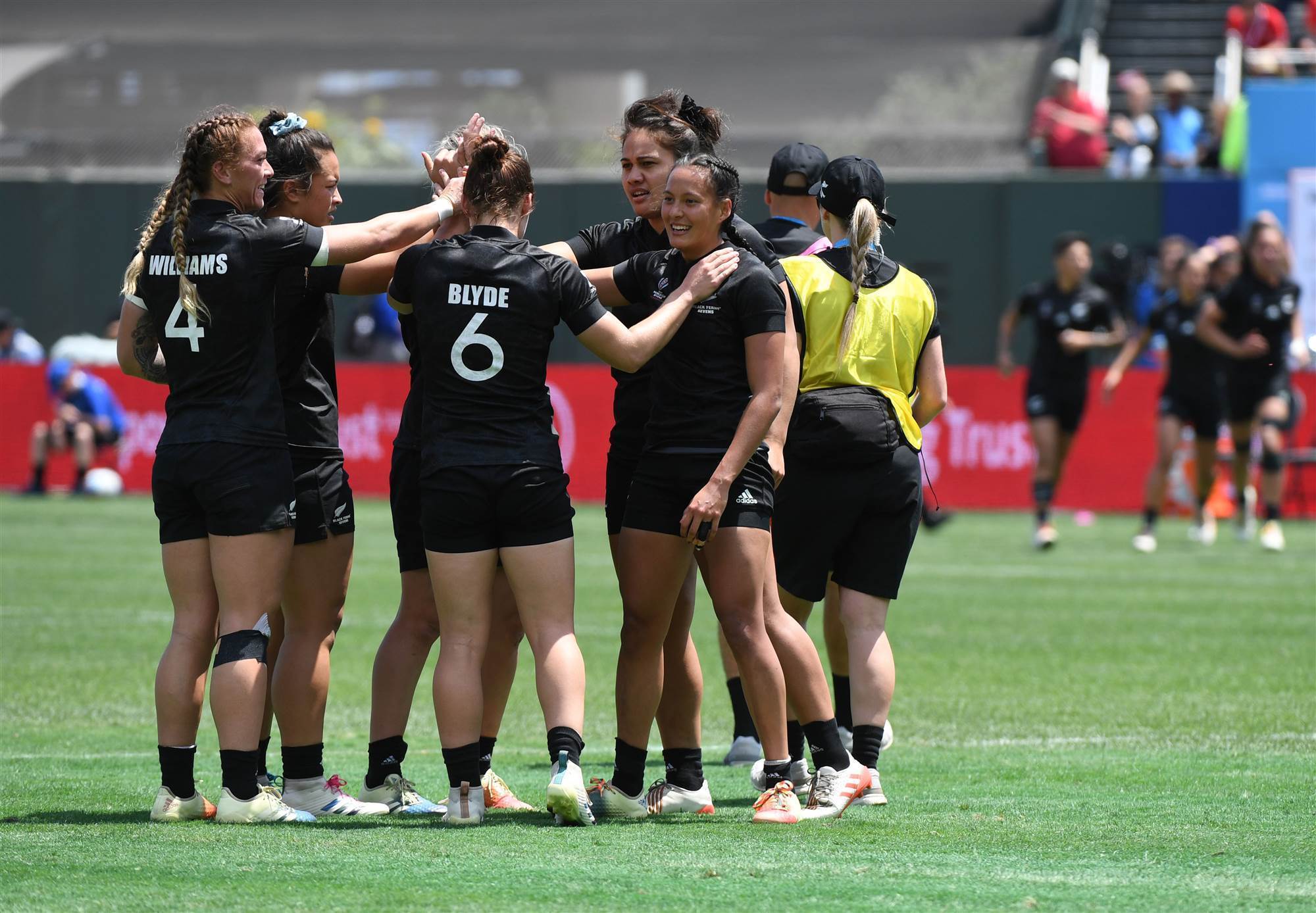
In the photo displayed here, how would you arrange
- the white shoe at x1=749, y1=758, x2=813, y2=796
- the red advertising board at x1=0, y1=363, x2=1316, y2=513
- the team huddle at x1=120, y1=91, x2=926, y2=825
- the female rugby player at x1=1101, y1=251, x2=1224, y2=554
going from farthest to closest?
the red advertising board at x1=0, y1=363, x2=1316, y2=513 → the female rugby player at x1=1101, y1=251, x2=1224, y2=554 → the white shoe at x1=749, y1=758, x2=813, y2=796 → the team huddle at x1=120, y1=91, x2=926, y2=825

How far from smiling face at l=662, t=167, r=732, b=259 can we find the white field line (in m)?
2.66

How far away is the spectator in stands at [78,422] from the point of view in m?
20.9

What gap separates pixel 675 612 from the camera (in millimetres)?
6246

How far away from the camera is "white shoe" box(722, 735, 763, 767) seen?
7.48m

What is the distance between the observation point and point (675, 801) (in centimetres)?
612

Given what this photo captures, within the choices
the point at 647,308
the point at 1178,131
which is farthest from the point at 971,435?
the point at 647,308

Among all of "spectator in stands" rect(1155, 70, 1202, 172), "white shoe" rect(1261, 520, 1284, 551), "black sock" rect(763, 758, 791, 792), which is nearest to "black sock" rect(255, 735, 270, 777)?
"black sock" rect(763, 758, 791, 792)

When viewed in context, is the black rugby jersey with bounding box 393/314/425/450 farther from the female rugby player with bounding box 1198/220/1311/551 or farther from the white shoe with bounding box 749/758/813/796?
the female rugby player with bounding box 1198/220/1311/551

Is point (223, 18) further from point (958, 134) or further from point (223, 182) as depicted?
point (223, 182)

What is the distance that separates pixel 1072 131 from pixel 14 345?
45.9 feet

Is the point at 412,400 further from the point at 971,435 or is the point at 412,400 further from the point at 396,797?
the point at 971,435

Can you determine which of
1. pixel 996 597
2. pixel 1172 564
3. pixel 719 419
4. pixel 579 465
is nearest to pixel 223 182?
pixel 719 419

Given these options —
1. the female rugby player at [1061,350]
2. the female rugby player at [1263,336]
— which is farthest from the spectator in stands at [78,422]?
the female rugby player at [1263,336]

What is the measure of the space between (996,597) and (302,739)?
7491 millimetres
